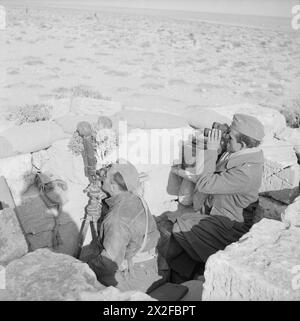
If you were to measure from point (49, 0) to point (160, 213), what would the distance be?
76893 mm

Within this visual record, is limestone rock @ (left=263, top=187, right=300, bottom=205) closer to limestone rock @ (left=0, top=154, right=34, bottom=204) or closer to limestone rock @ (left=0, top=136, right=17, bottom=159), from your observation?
limestone rock @ (left=0, top=154, right=34, bottom=204)

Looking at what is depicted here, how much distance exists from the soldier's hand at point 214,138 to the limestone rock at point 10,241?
2.19 m

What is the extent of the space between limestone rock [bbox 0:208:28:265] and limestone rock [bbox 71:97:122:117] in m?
2.95

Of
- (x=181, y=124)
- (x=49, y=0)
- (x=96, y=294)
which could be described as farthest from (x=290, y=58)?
(x=49, y=0)

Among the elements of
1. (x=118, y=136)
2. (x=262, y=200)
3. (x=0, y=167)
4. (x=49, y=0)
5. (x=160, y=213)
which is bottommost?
(x=160, y=213)

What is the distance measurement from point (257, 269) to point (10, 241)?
1.71 m

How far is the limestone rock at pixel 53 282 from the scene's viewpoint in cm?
207

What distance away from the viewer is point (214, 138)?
4.20m

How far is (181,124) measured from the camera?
560 cm

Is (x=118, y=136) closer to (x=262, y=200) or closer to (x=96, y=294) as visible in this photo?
(x=262, y=200)

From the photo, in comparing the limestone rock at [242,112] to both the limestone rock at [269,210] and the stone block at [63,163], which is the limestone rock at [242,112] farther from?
the stone block at [63,163]

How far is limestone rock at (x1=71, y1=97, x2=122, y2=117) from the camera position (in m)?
5.79

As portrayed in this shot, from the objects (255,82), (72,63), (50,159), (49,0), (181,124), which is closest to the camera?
(50,159)
